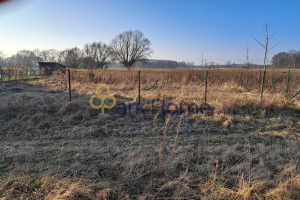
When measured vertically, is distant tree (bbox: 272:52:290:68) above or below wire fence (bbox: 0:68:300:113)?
above

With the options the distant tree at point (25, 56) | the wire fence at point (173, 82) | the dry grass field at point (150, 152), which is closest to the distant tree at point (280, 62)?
the wire fence at point (173, 82)

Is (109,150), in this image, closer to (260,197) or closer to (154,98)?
(260,197)

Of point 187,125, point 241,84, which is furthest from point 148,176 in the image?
point 241,84

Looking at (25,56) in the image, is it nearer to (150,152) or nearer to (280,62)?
(280,62)

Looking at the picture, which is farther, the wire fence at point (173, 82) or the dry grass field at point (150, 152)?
the wire fence at point (173, 82)

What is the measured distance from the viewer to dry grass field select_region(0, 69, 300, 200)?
2275mm

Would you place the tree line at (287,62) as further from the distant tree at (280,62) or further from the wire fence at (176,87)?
the wire fence at (176,87)

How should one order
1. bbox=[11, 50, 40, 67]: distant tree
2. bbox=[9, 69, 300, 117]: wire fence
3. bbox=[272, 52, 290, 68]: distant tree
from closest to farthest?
bbox=[9, 69, 300, 117]: wire fence < bbox=[272, 52, 290, 68]: distant tree < bbox=[11, 50, 40, 67]: distant tree

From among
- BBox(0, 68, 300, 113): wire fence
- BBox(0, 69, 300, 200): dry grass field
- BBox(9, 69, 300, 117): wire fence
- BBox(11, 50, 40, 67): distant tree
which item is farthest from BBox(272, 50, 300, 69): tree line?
BBox(11, 50, 40, 67): distant tree

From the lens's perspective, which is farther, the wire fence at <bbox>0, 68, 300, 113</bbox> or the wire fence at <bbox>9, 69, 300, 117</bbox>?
the wire fence at <bbox>0, 68, 300, 113</bbox>

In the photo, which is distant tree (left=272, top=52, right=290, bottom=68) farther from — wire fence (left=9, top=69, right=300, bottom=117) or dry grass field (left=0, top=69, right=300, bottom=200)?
dry grass field (left=0, top=69, right=300, bottom=200)

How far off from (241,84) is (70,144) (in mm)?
11316

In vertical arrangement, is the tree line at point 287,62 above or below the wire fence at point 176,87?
above

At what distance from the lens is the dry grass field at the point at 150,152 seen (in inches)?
89.6
